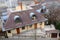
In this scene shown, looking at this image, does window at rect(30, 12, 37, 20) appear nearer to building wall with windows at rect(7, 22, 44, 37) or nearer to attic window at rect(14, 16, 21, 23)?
building wall with windows at rect(7, 22, 44, 37)

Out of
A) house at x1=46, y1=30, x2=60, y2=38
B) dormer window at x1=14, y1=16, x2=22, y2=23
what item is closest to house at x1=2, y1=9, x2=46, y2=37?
dormer window at x1=14, y1=16, x2=22, y2=23

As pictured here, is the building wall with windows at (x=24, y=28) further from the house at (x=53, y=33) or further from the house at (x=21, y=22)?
the house at (x=53, y=33)

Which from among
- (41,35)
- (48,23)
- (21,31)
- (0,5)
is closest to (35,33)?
(41,35)

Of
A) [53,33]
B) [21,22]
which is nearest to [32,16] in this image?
[21,22]

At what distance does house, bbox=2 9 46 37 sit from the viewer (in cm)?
813

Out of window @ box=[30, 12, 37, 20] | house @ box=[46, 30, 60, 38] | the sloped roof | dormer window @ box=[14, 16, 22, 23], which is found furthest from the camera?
house @ box=[46, 30, 60, 38]

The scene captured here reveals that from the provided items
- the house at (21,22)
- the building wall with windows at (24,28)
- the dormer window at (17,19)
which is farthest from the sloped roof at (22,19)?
the building wall with windows at (24,28)

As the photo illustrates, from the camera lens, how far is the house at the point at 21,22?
813 cm

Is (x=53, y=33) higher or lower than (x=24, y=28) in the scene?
lower

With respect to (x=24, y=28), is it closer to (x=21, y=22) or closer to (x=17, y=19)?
(x=21, y=22)

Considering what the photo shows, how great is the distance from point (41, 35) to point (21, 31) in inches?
56.3

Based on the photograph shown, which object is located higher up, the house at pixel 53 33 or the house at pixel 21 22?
the house at pixel 21 22

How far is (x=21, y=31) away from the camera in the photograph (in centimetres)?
862

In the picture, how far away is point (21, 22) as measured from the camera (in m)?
8.41
